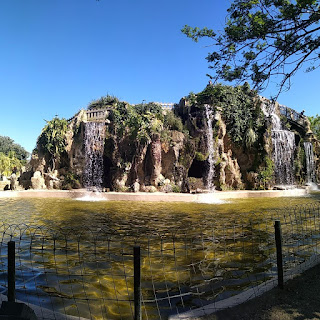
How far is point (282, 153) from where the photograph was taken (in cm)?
2877

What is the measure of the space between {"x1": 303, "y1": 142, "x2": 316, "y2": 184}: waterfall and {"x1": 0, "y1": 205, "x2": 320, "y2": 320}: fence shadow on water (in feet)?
83.2

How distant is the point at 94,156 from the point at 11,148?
47.7 metres

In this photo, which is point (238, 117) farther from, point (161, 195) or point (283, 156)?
point (161, 195)

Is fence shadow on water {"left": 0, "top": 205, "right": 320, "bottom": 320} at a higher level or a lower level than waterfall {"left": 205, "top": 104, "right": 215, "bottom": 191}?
lower

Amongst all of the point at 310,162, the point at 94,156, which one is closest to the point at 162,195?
the point at 94,156

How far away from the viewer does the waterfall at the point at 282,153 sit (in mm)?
28172

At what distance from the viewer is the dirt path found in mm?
3322

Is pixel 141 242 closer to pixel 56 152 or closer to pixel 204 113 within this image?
pixel 204 113

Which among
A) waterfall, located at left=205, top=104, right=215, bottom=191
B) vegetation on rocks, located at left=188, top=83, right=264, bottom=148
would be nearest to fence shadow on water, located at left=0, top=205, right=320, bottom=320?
waterfall, located at left=205, top=104, right=215, bottom=191

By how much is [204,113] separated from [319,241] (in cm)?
2043

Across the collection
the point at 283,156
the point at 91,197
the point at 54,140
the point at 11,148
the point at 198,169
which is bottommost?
the point at 91,197

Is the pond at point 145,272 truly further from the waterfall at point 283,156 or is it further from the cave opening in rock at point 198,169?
the waterfall at point 283,156

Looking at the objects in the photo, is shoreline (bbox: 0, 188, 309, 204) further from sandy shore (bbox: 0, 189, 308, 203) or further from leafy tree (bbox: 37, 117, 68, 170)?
leafy tree (bbox: 37, 117, 68, 170)

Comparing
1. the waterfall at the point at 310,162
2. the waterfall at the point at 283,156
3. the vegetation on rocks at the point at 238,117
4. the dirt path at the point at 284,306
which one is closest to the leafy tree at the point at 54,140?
the vegetation on rocks at the point at 238,117
